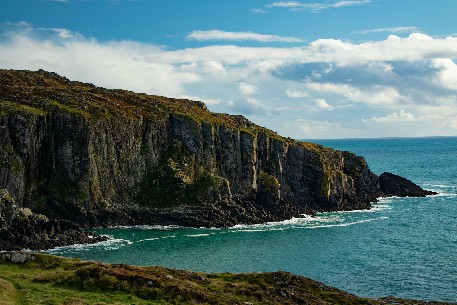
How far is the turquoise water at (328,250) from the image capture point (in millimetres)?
76312

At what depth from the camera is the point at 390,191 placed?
18375cm

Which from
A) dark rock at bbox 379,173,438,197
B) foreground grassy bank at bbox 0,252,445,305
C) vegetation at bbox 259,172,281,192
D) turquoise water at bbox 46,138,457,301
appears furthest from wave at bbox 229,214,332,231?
foreground grassy bank at bbox 0,252,445,305

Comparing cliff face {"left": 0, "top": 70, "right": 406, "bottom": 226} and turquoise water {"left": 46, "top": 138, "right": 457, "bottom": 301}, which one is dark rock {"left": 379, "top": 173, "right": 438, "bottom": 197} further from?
turquoise water {"left": 46, "top": 138, "right": 457, "bottom": 301}

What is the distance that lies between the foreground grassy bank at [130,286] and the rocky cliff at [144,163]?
61.2 meters

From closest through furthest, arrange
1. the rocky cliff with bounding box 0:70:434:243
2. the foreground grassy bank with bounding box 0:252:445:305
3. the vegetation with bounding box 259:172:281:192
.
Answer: the foreground grassy bank with bounding box 0:252:445:305
the rocky cliff with bounding box 0:70:434:243
the vegetation with bounding box 259:172:281:192

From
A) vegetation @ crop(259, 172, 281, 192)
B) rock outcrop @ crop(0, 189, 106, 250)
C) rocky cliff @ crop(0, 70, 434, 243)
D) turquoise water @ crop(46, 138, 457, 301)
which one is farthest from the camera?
vegetation @ crop(259, 172, 281, 192)

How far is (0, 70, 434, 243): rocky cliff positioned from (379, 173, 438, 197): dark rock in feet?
83.0

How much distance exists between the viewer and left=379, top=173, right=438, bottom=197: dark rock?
17975cm

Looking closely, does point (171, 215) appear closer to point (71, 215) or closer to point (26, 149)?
point (71, 215)

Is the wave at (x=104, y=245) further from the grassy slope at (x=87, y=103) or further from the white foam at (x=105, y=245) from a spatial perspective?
the grassy slope at (x=87, y=103)

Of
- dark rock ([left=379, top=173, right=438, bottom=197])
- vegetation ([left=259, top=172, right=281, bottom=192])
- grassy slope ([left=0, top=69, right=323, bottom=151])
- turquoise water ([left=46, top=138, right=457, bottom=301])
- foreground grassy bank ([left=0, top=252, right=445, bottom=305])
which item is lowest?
turquoise water ([left=46, top=138, right=457, bottom=301])

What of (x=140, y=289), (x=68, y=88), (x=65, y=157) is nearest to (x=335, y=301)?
(x=140, y=289)

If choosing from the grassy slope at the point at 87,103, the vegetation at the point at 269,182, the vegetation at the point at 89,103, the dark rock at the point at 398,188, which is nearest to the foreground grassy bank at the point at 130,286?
the grassy slope at the point at 87,103

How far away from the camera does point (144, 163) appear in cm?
13312
